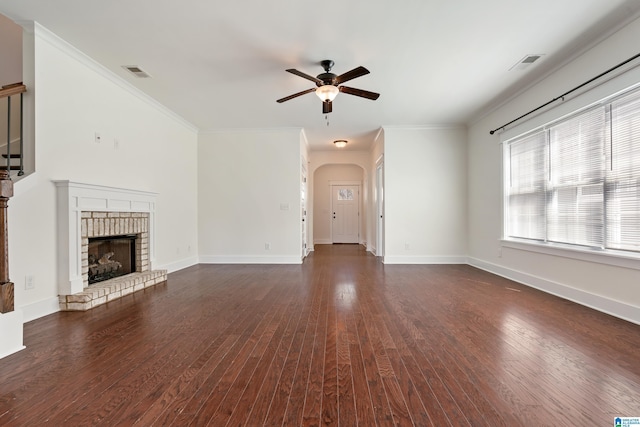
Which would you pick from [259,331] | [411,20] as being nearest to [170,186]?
[259,331]

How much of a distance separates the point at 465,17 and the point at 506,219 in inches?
124

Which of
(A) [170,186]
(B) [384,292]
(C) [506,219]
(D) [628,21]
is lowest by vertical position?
(B) [384,292]

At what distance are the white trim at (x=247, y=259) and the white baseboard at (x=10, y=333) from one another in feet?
13.4

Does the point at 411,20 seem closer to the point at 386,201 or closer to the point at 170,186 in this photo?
the point at 386,201

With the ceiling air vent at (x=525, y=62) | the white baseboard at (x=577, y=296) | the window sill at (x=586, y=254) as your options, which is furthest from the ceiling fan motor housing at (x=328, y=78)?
the white baseboard at (x=577, y=296)

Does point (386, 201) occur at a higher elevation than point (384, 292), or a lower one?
higher

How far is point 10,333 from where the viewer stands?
2125 millimetres

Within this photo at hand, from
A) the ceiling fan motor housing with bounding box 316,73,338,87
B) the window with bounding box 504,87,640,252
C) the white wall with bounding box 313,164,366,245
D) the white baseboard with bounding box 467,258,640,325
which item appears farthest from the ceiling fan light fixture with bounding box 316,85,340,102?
the white wall with bounding box 313,164,366,245

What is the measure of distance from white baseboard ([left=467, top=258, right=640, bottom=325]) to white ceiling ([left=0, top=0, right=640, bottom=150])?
2.25 metres

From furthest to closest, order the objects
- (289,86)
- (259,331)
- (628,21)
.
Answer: (289,86) → (628,21) → (259,331)

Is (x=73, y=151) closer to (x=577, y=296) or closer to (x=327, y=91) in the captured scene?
(x=327, y=91)

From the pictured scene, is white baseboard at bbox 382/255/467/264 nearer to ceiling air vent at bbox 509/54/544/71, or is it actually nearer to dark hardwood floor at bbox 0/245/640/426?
dark hardwood floor at bbox 0/245/640/426

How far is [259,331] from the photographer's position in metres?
2.52

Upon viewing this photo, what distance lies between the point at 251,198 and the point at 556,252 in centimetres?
499
